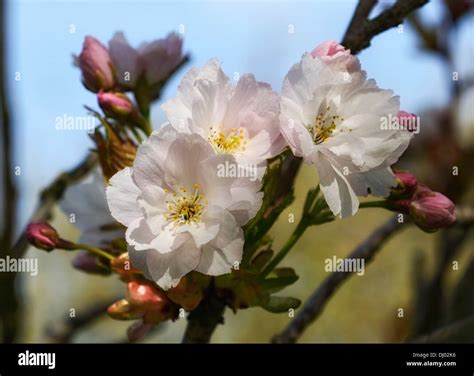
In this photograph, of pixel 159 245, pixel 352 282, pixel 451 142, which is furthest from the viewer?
pixel 352 282

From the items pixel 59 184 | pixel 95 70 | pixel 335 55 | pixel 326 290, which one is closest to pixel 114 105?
pixel 95 70

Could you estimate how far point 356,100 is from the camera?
38.2 inches

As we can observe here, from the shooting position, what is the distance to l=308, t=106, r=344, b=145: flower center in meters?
0.95

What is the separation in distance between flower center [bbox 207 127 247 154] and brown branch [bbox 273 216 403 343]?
53cm

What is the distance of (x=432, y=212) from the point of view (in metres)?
1.01

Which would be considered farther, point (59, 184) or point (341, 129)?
point (59, 184)

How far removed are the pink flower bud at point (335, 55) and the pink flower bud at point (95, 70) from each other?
1.08 feet

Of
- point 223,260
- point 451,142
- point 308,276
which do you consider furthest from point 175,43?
point 308,276

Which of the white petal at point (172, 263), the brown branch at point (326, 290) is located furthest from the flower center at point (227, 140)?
the brown branch at point (326, 290)

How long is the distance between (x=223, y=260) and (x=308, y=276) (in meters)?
2.65

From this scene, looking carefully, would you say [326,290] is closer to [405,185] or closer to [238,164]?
[405,185]

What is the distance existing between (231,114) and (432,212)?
30 centimetres

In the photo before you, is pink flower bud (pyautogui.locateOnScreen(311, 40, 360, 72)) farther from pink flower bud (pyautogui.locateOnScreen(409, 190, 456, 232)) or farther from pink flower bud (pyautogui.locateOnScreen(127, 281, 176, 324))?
pink flower bud (pyautogui.locateOnScreen(127, 281, 176, 324))
